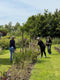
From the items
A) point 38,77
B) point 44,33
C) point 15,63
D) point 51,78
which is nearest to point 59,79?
point 51,78

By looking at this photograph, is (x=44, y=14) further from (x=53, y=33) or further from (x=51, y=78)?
(x=51, y=78)

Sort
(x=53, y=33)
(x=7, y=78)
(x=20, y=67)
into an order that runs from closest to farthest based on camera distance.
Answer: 1. (x=7, y=78)
2. (x=20, y=67)
3. (x=53, y=33)

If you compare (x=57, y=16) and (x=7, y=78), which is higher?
(x=57, y=16)

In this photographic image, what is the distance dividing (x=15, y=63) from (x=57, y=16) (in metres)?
30.5

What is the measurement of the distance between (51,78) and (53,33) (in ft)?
87.4

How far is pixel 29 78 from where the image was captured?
19.0ft

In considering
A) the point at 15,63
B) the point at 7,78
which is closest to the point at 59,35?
the point at 15,63

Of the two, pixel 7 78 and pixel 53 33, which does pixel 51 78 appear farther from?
pixel 53 33

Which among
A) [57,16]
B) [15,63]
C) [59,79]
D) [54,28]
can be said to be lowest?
[59,79]

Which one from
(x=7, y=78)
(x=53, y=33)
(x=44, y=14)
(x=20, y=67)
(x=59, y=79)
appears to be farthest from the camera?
(x=44, y=14)

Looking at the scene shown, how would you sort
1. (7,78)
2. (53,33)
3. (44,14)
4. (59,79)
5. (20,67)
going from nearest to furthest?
(7,78) < (59,79) < (20,67) < (53,33) < (44,14)

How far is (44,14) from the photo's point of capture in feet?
114

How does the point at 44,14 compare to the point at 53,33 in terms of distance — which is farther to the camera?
the point at 44,14

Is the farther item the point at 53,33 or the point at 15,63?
the point at 53,33
